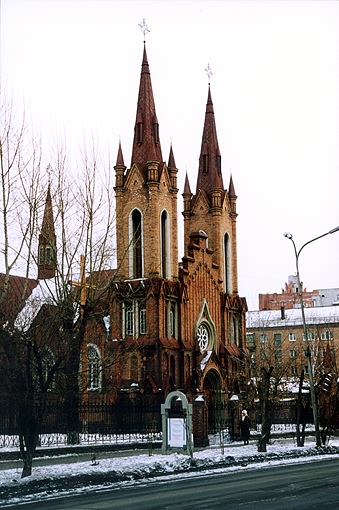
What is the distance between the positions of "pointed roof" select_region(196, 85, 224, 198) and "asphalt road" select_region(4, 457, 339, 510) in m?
39.1

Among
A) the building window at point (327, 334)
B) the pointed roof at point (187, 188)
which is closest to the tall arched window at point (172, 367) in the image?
the pointed roof at point (187, 188)

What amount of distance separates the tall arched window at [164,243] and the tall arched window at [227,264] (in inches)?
323

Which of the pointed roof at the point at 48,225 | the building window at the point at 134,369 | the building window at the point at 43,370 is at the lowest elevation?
the building window at the point at 43,370

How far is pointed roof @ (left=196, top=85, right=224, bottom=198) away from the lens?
59.4 metres

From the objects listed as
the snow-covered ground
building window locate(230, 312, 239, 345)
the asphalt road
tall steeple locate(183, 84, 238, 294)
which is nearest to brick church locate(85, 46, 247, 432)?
tall steeple locate(183, 84, 238, 294)

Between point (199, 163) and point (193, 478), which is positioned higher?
point (199, 163)

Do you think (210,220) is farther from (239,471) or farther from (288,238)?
(239,471)

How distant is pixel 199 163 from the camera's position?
198 ft

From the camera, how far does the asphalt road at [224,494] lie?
47.4ft

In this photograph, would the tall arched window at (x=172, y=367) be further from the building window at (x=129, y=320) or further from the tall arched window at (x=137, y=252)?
the tall arched window at (x=137, y=252)

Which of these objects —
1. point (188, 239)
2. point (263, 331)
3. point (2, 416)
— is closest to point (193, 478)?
point (2, 416)

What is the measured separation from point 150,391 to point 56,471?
27631 mm

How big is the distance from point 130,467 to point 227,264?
3817 centimetres

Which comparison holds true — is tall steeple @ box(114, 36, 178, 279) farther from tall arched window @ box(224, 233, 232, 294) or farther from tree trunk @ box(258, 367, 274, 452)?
tree trunk @ box(258, 367, 274, 452)
